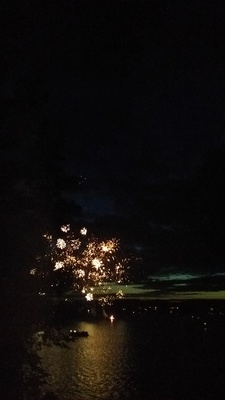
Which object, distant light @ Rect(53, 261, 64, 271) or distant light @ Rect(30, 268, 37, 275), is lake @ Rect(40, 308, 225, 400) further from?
distant light @ Rect(30, 268, 37, 275)

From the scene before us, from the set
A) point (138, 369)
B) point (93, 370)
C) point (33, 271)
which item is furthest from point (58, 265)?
point (138, 369)

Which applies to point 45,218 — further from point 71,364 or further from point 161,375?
point 71,364

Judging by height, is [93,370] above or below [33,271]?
above

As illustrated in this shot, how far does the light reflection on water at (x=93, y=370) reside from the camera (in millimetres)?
55622

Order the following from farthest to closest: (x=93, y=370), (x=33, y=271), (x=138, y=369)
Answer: (x=138, y=369)
(x=93, y=370)
(x=33, y=271)

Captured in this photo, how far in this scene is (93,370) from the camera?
74.4 meters

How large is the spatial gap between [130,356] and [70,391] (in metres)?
37.8

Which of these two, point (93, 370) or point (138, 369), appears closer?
point (93, 370)

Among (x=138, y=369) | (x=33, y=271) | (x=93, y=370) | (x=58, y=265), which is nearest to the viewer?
(x=33, y=271)

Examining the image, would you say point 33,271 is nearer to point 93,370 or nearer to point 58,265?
point 58,265

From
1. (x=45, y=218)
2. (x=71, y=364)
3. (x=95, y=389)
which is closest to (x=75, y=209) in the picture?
(x=45, y=218)

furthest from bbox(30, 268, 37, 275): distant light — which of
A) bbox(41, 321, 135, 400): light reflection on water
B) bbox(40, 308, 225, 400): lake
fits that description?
bbox(41, 321, 135, 400): light reflection on water

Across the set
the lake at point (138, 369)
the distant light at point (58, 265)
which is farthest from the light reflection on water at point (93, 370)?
the distant light at point (58, 265)

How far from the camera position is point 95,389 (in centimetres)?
5906
